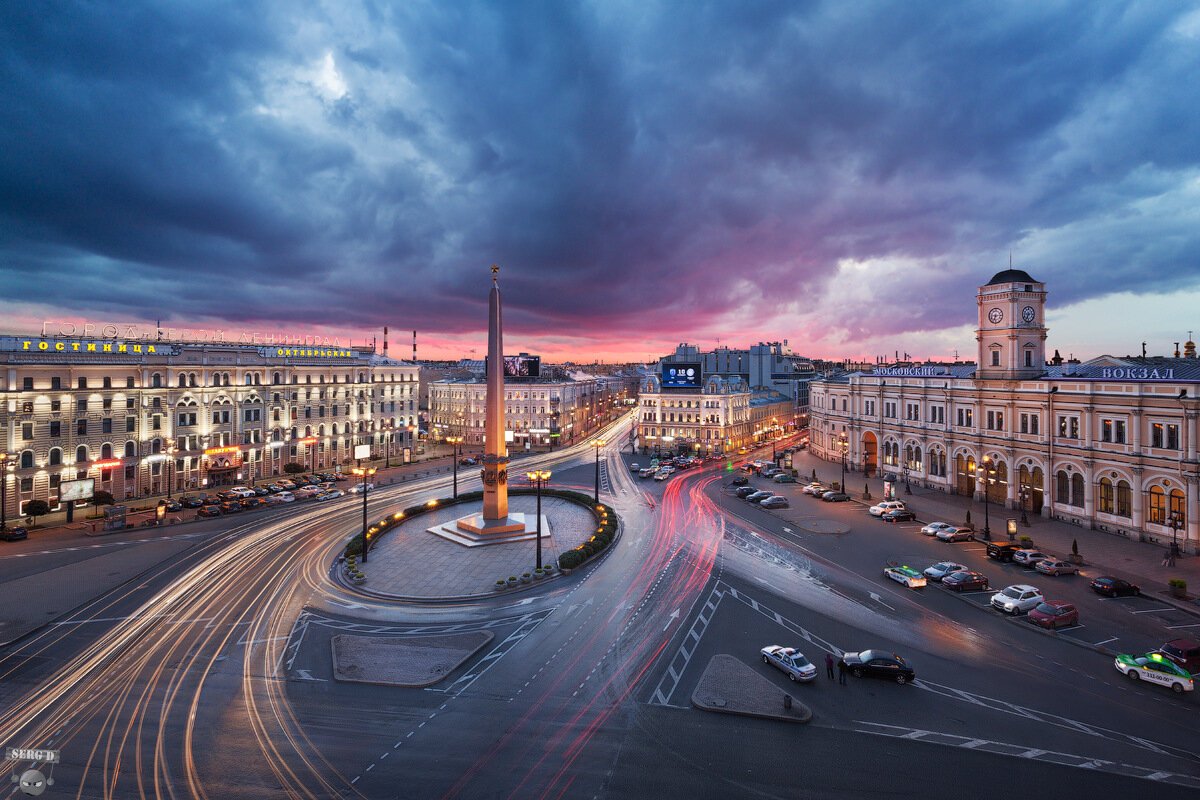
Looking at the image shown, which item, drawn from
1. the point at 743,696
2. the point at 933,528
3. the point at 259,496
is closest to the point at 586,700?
the point at 743,696

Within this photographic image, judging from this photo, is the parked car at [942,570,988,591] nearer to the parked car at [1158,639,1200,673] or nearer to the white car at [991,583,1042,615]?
the white car at [991,583,1042,615]

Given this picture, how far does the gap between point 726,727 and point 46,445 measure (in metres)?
73.8

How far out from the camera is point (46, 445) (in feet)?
192

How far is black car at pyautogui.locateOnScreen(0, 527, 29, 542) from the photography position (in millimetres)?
49694

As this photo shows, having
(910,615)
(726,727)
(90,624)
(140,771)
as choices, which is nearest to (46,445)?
(90,624)

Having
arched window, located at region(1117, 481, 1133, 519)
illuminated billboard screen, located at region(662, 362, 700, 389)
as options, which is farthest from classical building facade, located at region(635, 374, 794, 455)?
arched window, located at region(1117, 481, 1133, 519)

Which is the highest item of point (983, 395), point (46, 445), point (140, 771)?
point (983, 395)

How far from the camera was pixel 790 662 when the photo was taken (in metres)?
26.0

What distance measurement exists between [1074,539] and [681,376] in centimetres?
7080

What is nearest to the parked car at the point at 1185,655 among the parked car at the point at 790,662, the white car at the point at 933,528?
the parked car at the point at 790,662

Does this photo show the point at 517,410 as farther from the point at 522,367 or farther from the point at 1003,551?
the point at 1003,551

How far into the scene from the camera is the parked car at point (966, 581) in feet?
122

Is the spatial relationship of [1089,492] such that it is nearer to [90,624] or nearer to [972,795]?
[972,795]

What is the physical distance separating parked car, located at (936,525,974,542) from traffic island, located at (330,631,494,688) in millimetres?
41122
